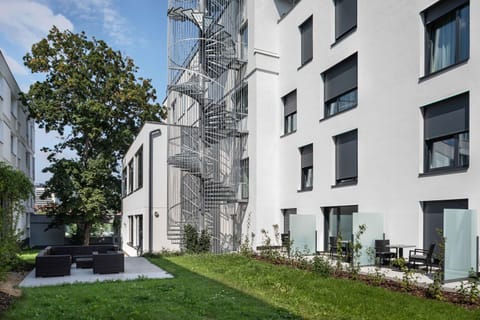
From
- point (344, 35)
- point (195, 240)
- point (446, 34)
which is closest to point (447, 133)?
point (446, 34)

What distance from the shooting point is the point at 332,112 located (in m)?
13.9

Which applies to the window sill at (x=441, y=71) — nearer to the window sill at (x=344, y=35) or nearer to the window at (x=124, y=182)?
the window sill at (x=344, y=35)

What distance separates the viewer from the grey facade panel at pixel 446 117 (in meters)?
9.06

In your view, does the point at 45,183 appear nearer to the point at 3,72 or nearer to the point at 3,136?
the point at 3,136

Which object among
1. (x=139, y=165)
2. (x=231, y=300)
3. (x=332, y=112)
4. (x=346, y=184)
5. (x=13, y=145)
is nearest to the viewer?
(x=231, y=300)

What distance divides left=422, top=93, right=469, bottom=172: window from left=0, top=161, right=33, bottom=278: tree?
9.69m

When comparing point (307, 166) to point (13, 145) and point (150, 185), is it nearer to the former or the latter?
point (150, 185)

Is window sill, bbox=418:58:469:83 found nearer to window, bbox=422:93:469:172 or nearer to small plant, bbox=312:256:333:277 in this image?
window, bbox=422:93:469:172

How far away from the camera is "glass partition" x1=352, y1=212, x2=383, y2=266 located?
10727mm

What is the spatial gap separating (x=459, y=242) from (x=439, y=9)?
18.4 ft

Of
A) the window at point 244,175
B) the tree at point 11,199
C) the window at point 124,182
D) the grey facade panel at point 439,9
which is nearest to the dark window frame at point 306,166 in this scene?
the window at point 244,175

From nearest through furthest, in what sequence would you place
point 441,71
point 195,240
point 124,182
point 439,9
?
1. point 441,71
2. point 439,9
3. point 195,240
4. point 124,182

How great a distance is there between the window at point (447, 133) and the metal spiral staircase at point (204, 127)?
8.36 m

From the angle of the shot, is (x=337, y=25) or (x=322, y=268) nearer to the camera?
(x=322, y=268)
